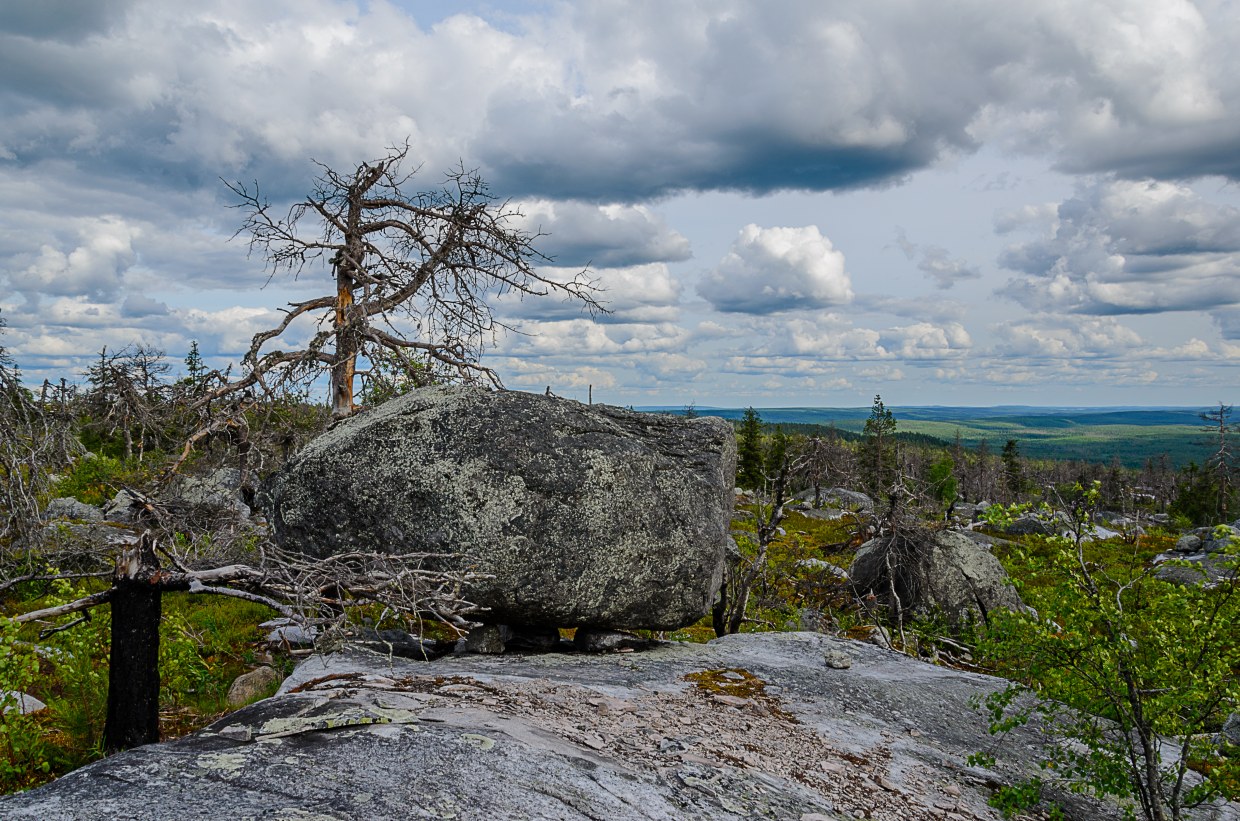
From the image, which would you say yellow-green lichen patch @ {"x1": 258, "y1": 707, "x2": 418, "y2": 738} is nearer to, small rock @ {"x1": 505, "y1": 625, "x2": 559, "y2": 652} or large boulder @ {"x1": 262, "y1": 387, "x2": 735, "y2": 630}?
large boulder @ {"x1": 262, "y1": 387, "x2": 735, "y2": 630}

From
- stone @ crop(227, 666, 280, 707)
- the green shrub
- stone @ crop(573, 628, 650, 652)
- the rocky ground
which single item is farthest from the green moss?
the green shrub

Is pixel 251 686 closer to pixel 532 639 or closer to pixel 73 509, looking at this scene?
pixel 532 639

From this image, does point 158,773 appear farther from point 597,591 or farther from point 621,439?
point 621,439

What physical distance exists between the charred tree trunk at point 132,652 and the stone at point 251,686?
222cm

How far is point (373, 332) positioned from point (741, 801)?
9361mm

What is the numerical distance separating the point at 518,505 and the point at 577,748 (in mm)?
4002

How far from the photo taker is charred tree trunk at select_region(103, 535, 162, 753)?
670 cm

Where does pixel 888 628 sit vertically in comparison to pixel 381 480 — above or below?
below

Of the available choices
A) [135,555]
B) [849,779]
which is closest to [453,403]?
[135,555]

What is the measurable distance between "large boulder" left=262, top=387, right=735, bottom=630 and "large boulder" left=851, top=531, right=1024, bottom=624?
10722mm

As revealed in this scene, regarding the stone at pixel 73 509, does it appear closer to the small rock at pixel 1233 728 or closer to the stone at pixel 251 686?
the stone at pixel 251 686

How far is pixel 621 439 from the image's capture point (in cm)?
1088

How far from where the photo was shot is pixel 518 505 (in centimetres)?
977

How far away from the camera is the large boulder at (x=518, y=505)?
9.62 meters
